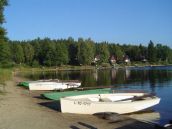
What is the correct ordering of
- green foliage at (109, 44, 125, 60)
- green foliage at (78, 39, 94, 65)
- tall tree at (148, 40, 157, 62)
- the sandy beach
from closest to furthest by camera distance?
the sandy beach, green foliage at (78, 39, 94, 65), green foliage at (109, 44, 125, 60), tall tree at (148, 40, 157, 62)

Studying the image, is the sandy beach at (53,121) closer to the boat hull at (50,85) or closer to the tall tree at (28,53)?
the boat hull at (50,85)

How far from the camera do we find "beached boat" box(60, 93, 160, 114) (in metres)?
25.3

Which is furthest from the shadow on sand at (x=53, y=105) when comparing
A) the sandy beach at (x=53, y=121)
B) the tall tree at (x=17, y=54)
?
the tall tree at (x=17, y=54)

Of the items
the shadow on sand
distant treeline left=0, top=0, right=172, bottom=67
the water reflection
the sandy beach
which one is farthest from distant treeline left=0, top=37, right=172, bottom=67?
the sandy beach

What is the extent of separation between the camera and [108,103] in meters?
→ 25.9

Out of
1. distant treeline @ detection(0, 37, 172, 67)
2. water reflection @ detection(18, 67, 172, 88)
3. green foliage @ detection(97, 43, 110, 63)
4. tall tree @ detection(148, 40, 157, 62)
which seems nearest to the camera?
water reflection @ detection(18, 67, 172, 88)

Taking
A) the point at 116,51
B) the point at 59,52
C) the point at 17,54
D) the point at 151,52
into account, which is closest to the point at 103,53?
the point at 116,51

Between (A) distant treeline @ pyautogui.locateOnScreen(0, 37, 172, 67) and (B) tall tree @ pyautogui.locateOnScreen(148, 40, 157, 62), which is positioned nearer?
(A) distant treeline @ pyautogui.locateOnScreen(0, 37, 172, 67)

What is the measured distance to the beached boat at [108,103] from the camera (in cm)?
2534

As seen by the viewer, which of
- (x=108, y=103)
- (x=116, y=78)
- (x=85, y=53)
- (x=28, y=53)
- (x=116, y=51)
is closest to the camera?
(x=108, y=103)

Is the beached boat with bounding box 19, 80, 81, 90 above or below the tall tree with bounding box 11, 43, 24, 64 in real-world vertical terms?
below

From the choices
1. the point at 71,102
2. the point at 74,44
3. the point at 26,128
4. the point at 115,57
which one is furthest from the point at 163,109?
the point at 115,57

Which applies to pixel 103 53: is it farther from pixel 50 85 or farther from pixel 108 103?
pixel 108 103

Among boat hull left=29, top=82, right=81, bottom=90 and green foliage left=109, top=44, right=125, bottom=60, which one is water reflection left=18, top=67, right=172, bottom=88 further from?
green foliage left=109, top=44, right=125, bottom=60
